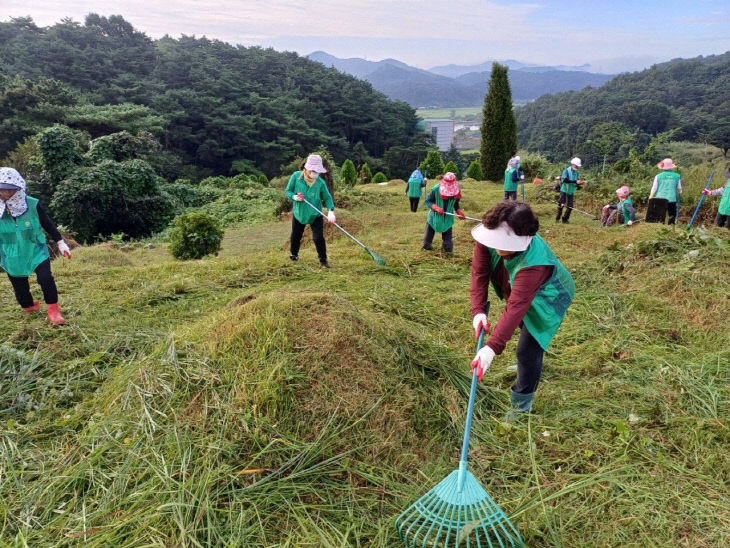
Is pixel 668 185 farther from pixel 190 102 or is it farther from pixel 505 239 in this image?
pixel 190 102

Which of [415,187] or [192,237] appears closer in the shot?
[192,237]

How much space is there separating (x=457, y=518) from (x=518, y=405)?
1.09m

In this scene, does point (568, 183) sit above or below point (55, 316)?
above

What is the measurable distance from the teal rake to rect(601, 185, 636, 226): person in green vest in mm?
7948

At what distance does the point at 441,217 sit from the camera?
6453 mm

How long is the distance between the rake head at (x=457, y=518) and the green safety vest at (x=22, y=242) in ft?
11.9

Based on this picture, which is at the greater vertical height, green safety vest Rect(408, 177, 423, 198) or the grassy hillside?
the grassy hillside

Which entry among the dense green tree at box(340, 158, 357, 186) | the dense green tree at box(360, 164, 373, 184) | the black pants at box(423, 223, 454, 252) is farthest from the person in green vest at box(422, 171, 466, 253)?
the dense green tree at box(360, 164, 373, 184)

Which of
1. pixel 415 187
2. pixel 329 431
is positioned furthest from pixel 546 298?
pixel 415 187

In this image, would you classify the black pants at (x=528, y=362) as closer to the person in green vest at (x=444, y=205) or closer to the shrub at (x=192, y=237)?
the person in green vest at (x=444, y=205)

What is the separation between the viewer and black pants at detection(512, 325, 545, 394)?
2.59m

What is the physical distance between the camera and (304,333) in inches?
104

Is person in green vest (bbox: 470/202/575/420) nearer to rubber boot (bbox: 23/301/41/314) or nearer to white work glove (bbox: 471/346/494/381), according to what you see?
white work glove (bbox: 471/346/494/381)

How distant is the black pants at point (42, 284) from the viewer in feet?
12.4
